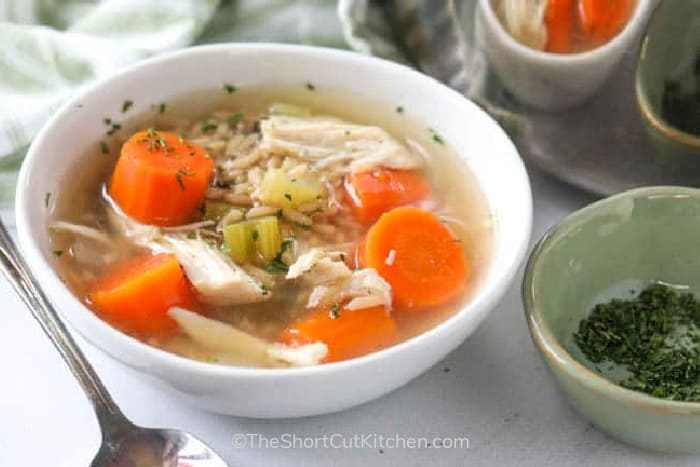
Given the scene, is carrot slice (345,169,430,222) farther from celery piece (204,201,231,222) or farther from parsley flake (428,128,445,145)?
celery piece (204,201,231,222)

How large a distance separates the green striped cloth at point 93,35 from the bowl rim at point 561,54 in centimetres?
59

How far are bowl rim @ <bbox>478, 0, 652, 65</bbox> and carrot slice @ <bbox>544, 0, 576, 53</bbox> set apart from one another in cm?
2

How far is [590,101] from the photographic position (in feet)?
5.88

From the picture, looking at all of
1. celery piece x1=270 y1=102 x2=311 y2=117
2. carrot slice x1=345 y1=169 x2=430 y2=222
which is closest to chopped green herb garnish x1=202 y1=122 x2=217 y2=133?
celery piece x1=270 y1=102 x2=311 y2=117

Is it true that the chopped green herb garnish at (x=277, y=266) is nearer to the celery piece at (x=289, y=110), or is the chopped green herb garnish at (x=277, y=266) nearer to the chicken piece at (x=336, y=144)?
the chicken piece at (x=336, y=144)

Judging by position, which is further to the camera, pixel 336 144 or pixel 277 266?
pixel 336 144

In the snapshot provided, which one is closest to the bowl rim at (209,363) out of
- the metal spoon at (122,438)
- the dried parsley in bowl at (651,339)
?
the metal spoon at (122,438)

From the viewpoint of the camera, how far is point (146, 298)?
4.94 ft

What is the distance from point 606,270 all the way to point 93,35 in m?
1.29

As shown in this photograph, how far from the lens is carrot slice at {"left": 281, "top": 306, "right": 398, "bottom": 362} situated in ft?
4.88

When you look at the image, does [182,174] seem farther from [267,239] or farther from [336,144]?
[336,144]

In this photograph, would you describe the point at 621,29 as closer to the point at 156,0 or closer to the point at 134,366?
the point at 134,366

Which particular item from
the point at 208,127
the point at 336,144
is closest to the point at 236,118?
the point at 208,127

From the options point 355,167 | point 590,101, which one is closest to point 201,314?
point 355,167
